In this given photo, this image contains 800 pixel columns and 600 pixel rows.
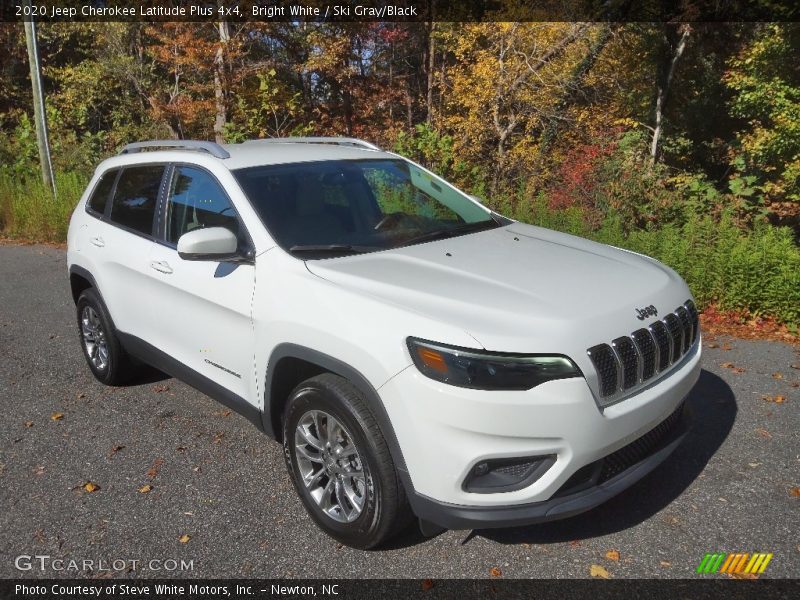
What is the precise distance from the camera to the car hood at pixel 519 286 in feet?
8.69

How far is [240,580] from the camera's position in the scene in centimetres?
297

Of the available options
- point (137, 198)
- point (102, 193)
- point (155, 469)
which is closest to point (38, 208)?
point (102, 193)

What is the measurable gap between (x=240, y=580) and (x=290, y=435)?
682mm

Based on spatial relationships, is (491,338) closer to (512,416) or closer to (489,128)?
(512,416)

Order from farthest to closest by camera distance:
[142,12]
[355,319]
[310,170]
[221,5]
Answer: [142,12] → [221,5] → [310,170] → [355,319]

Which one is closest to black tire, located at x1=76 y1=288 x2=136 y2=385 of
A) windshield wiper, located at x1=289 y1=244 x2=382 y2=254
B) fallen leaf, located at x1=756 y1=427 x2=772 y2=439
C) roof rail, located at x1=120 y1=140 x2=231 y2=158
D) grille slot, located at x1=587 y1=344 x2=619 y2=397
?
roof rail, located at x1=120 y1=140 x2=231 y2=158

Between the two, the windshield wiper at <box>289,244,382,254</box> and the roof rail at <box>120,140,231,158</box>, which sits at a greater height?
the roof rail at <box>120,140,231,158</box>

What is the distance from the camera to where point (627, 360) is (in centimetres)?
279

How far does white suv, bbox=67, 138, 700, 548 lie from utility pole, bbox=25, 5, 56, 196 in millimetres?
12243

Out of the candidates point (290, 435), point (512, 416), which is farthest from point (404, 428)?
point (290, 435)

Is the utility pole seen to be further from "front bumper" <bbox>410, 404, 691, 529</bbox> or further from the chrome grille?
the chrome grille

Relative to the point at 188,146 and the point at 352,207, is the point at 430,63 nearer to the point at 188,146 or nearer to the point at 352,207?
the point at 188,146

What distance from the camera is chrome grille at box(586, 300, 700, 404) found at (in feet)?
8.84

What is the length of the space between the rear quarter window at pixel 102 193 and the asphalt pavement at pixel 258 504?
143cm
